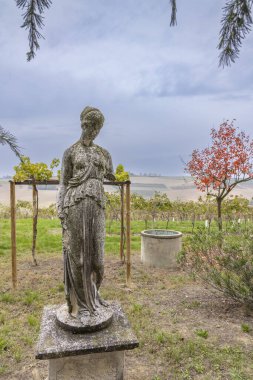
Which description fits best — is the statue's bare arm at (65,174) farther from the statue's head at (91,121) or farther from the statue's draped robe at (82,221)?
the statue's head at (91,121)

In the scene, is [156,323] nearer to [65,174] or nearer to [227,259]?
[227,259]

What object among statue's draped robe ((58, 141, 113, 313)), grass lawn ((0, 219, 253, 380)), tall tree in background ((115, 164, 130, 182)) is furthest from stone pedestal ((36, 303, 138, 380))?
tall tree in background ((115, 164, 130, 182))

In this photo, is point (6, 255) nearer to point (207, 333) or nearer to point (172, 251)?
point (172, 251)

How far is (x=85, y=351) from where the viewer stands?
8.93 ft

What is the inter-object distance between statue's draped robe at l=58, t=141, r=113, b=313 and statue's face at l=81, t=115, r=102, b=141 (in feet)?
0.40

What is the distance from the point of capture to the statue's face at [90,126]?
9.80ft

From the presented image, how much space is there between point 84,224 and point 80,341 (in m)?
1.06

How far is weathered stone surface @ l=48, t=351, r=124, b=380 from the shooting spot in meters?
2.85

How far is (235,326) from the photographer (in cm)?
497

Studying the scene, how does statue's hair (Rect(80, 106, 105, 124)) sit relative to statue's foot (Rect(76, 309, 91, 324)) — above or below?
above

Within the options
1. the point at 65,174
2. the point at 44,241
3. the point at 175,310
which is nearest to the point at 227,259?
the point at 175,310

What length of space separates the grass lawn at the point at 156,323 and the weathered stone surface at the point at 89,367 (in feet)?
3.04

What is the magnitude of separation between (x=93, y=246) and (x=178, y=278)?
5.14m

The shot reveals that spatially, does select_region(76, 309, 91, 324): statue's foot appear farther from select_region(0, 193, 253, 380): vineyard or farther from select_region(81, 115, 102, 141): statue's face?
select_region(81, 115, 102, 141): statue's face
